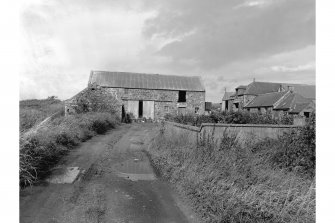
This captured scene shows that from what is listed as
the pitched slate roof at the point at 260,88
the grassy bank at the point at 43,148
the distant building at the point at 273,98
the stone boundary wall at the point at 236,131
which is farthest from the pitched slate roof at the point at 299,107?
the grassy bank at the point at 43,148

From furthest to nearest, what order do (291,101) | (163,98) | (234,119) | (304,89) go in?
(304,89) → (163,98) → (291,101) → (234,119)

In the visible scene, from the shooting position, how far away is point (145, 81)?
107 feet

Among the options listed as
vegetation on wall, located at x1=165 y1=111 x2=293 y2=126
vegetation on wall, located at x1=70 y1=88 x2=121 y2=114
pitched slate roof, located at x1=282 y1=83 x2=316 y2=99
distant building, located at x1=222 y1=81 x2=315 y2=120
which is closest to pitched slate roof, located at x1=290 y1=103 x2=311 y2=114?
distant building, located at x1=222 y1=81 x2=315 y2=120

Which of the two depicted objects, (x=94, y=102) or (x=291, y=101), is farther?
(x=291, y=101)

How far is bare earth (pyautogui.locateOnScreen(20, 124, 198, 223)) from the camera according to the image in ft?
13.7

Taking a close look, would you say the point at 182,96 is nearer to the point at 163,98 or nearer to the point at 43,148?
the point at 163,98

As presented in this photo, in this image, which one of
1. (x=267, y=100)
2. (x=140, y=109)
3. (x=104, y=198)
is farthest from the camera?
(x=267, y=100)

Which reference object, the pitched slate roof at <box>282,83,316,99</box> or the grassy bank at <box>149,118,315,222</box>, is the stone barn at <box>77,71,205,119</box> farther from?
the grassy bank at <box>149,118,315,222</box>

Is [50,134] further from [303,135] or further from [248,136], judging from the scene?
[303,135]

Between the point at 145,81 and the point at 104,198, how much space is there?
28.3m

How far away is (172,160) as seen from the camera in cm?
764

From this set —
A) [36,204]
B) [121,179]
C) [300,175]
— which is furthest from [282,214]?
[36,204]

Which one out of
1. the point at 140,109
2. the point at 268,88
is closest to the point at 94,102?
the point at 140,109

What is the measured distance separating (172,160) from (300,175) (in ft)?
12.0
